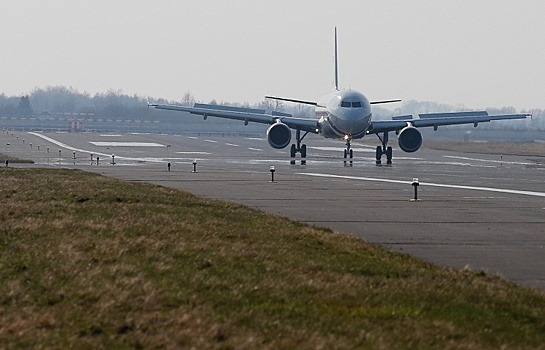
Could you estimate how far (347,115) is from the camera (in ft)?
189

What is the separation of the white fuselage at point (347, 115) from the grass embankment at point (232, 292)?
3850 centimetres

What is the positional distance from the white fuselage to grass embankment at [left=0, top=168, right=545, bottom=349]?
3850 centimetres

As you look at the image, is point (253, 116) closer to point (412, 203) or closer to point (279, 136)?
point (279, 136)

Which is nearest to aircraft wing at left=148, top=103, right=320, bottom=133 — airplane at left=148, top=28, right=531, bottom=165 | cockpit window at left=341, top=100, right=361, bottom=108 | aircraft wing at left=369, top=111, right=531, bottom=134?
airplane at left=148, top=28, right=531, bottom=165

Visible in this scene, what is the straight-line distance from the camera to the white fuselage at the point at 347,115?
2272 inches

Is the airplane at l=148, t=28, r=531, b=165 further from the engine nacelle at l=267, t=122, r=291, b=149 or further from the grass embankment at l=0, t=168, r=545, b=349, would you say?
the grass embankment at l=0, t=168, r=545, b=349

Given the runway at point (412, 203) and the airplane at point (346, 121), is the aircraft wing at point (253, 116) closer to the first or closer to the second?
the airplane at point (346, 121)

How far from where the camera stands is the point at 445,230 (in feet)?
69.5

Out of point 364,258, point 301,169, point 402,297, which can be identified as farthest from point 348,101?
point 402,297

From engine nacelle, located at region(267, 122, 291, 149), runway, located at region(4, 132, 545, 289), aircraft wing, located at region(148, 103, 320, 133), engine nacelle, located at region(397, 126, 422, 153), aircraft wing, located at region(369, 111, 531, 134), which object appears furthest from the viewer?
aircraft wing, located at region(148, 103, 320, 133)

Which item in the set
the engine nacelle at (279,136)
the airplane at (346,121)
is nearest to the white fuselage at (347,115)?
the airplane at (346,121)

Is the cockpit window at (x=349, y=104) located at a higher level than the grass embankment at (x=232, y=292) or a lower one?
higher

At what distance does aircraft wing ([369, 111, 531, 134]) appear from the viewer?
6144 cm

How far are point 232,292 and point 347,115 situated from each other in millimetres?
46141
